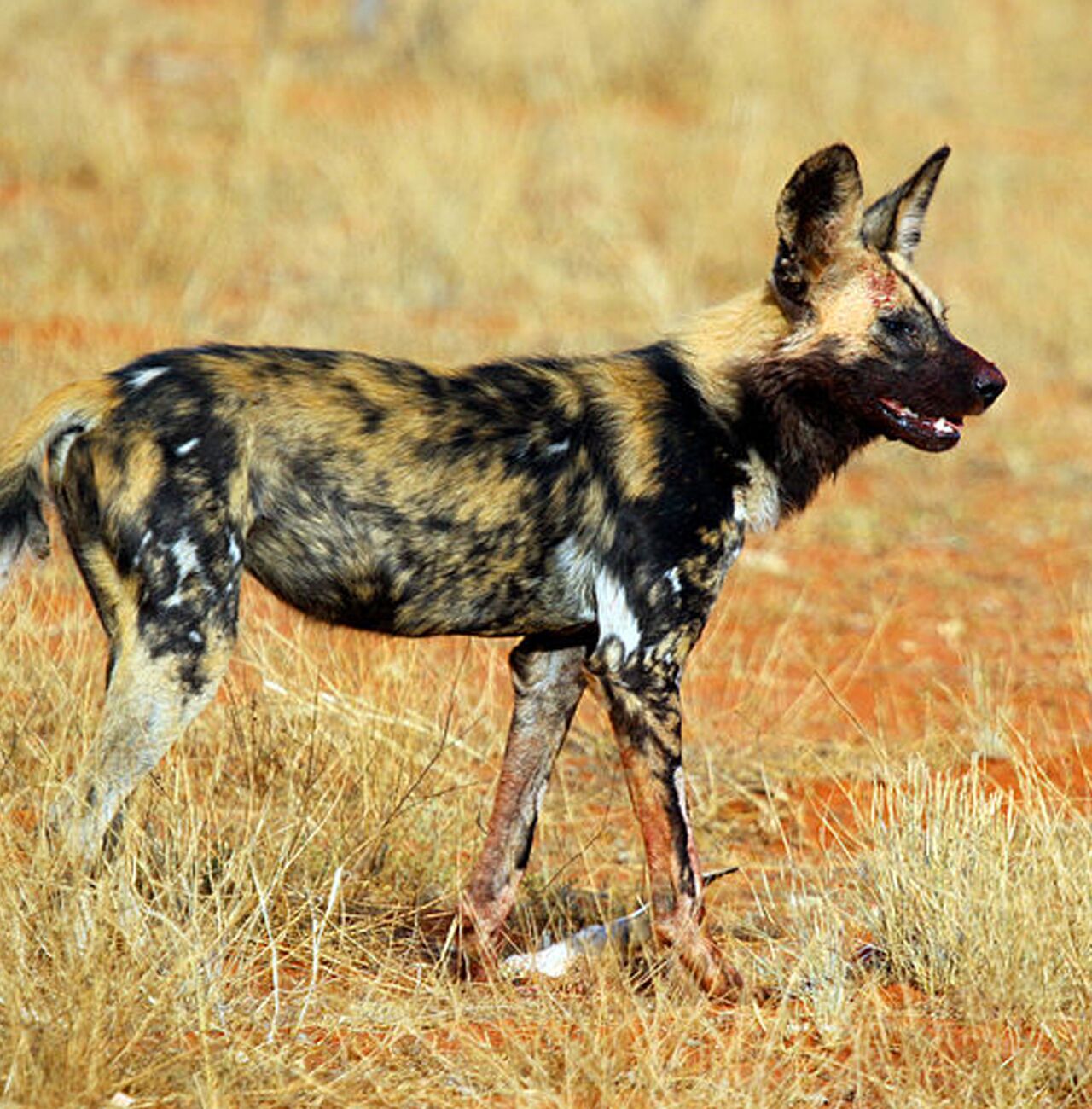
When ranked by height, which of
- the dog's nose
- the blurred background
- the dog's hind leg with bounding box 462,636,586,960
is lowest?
the blurred background

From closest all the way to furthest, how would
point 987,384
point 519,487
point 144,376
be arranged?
point 144,376, point 519,487, point 987,384

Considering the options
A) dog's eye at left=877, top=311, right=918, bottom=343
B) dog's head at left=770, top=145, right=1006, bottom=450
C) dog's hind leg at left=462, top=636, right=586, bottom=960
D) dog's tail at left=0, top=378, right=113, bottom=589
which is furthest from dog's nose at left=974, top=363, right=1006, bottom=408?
dog's tail at left=0, top=378, right=113, bottom=589

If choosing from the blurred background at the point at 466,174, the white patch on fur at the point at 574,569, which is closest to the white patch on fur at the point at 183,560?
the white patch on fur at the point at 574,569

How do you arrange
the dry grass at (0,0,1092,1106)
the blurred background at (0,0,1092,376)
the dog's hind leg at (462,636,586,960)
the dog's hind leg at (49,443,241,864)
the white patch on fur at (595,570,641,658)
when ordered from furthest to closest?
1. the blurred background at (0,0,1092,376)
2. the dog's hind leg at (462,636,586,960)
3. the white patch on fur at (595,570,641,658)
4. the dog's hind leg at (49,443,241,864)
5. the dry grass at (0,0,1092,1106)

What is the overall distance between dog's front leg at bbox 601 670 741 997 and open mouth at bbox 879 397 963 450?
62 centimetres

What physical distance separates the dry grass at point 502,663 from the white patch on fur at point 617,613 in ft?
1.66

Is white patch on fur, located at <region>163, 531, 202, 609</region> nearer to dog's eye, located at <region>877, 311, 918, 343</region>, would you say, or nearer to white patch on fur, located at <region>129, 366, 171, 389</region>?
white patch on fur, located at <region>129, 366, 171, 389</region>

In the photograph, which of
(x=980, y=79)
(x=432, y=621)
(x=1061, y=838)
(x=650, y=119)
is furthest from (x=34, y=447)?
(x=980, y=79)

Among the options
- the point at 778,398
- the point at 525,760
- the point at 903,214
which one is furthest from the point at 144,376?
the point at 903,214

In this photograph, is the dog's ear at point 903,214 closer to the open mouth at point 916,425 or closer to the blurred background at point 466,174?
the open mouth at point 916,425

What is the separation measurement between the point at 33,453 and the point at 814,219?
142cm

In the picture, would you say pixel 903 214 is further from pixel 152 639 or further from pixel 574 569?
pixel 152 639

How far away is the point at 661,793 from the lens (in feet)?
11.9

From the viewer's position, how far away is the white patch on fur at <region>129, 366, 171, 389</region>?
3324 millimetres
